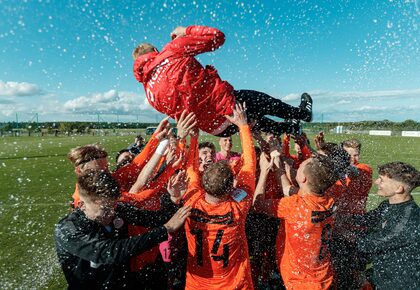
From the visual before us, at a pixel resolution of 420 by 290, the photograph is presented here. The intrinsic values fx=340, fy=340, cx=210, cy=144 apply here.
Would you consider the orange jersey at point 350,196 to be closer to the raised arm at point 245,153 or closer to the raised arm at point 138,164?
the raised arm at point 245,153

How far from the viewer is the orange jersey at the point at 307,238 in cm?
306

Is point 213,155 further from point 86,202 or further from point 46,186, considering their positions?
point 46,186

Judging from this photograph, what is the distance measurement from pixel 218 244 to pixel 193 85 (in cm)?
140

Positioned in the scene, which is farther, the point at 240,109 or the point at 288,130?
the point at 288,130

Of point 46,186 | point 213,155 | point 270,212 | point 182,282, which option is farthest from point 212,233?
point 46,186

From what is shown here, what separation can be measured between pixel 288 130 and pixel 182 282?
2.29 m

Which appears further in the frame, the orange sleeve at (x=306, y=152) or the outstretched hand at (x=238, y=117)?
the orange sleeve at (x=306, y=152)

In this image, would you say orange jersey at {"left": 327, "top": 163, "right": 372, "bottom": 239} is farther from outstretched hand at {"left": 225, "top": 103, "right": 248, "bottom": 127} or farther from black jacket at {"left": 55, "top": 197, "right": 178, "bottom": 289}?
black jacket at {"left": 55, "top": 197, "right": 178, "bottom": 289}

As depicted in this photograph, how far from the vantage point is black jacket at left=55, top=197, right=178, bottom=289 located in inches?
89.8

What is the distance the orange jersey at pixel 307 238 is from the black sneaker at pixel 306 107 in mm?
966

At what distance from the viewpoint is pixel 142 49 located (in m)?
3.33

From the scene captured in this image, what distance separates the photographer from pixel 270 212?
3.20 meters

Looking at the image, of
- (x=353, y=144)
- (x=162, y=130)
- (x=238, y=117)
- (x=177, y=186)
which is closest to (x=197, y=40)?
(x=238, y=117)

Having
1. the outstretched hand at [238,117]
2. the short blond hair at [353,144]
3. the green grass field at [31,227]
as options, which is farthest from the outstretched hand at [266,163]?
the green grass field at [31,227]
